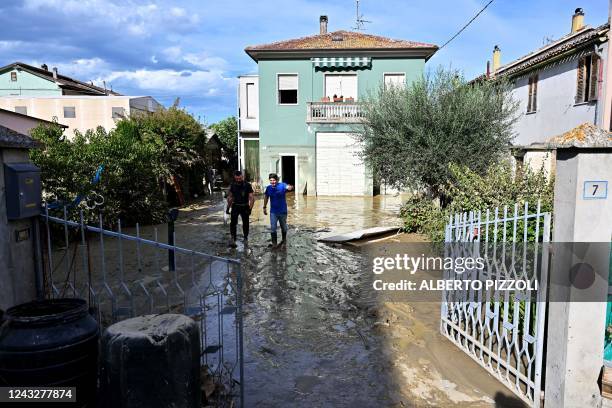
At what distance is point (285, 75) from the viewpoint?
23109mm

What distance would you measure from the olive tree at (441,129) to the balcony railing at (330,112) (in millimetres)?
10025

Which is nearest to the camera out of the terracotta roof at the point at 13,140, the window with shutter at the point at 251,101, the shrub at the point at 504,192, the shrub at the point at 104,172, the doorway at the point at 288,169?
the terracotta roof at the point at 13,140

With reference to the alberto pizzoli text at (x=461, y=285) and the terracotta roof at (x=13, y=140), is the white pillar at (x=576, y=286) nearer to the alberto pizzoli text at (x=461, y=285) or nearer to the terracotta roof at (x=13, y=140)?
the alberto pizzoli text at (x=461, y=285)

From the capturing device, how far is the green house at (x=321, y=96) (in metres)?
22.3

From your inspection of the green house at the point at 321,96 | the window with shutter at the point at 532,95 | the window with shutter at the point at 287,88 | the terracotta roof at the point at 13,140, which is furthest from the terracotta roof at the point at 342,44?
the terracotta roof at the point at 13,140

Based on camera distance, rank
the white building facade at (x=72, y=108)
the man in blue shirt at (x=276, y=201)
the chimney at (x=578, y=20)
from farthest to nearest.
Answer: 1. the white building facade at (x=72, y=108)
2. the chimney at (x=578, y=20)
3. the man in blue shirt at (x=276, y=201)

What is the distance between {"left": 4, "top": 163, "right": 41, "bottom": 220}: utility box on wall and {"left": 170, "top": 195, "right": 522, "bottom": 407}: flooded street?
91.0 inches

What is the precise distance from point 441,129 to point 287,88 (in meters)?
13.5

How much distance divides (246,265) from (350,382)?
15.1 ft

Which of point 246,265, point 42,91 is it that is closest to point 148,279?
point 246,265

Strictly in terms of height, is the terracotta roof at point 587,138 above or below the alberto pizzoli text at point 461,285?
above

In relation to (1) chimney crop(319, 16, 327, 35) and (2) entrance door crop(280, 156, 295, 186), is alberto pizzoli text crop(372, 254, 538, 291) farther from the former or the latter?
(1) chimney crop(319, 16, 327, 35)

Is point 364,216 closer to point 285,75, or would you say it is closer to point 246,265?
point 246,265

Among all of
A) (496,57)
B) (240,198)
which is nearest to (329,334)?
(240,198)
